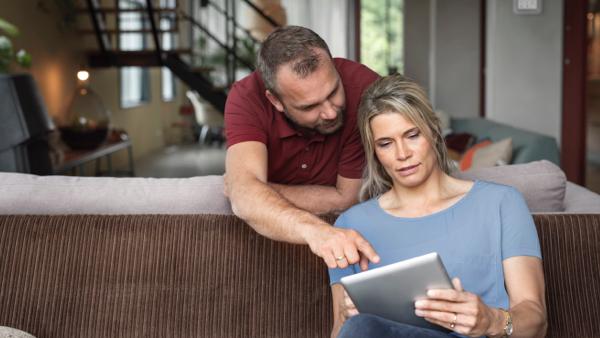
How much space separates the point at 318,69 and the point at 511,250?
26.1 inches

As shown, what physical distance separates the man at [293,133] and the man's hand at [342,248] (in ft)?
0.68

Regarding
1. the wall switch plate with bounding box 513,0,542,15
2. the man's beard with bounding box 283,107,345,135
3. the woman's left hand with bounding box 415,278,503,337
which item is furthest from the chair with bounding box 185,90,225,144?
the woman's left hand with bounding box 415,278,503,337

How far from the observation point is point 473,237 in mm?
1828

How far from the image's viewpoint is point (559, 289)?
2043mm

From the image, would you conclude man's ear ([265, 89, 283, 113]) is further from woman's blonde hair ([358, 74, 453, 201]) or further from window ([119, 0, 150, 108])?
window ([119, 0, 150, 108])

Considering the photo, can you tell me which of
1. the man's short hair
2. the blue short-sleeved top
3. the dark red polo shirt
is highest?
the man's short hair

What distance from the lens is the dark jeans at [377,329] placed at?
1636 millimetres

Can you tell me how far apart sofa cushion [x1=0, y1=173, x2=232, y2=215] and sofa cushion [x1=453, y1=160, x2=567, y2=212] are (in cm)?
70

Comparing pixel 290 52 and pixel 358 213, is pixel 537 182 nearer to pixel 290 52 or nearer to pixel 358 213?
pixel 358 213

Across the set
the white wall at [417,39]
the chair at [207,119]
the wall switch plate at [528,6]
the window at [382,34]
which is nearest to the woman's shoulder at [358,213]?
the wall switch plate at [528,6]

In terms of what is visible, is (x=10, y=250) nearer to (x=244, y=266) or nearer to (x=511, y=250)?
(x=244, y=266)

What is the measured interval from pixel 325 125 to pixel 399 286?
0.72m

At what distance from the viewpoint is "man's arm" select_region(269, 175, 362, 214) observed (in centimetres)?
225

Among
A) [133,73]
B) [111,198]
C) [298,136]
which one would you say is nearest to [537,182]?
[298,136]
